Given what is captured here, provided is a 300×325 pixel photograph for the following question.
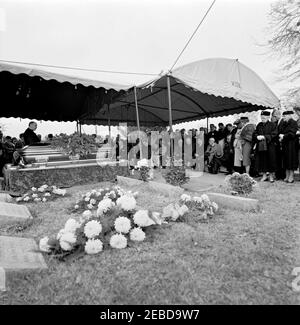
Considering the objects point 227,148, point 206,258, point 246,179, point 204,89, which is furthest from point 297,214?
point 227,148

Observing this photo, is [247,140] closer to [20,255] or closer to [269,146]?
[269,146]

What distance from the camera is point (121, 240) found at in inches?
106

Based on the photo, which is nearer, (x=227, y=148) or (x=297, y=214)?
(x=297, y=214)

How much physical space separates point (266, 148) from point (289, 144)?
1.70ft

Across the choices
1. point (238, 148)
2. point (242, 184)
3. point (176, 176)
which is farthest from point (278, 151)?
point (176, 176)

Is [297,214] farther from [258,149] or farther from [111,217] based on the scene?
[258,149]

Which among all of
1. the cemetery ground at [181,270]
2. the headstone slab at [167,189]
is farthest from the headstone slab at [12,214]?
the headstone slab at [167,189]

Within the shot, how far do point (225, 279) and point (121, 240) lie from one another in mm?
999

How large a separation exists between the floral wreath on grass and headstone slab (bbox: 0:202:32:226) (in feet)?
3.63

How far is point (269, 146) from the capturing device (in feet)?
23.0

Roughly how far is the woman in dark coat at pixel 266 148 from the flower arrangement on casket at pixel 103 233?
479cm

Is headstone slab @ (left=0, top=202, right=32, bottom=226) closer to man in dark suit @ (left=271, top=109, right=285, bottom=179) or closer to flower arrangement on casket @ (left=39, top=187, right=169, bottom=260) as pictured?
flower arrangement on casket @ (left=39, top=187, right=169, bottom=260)
